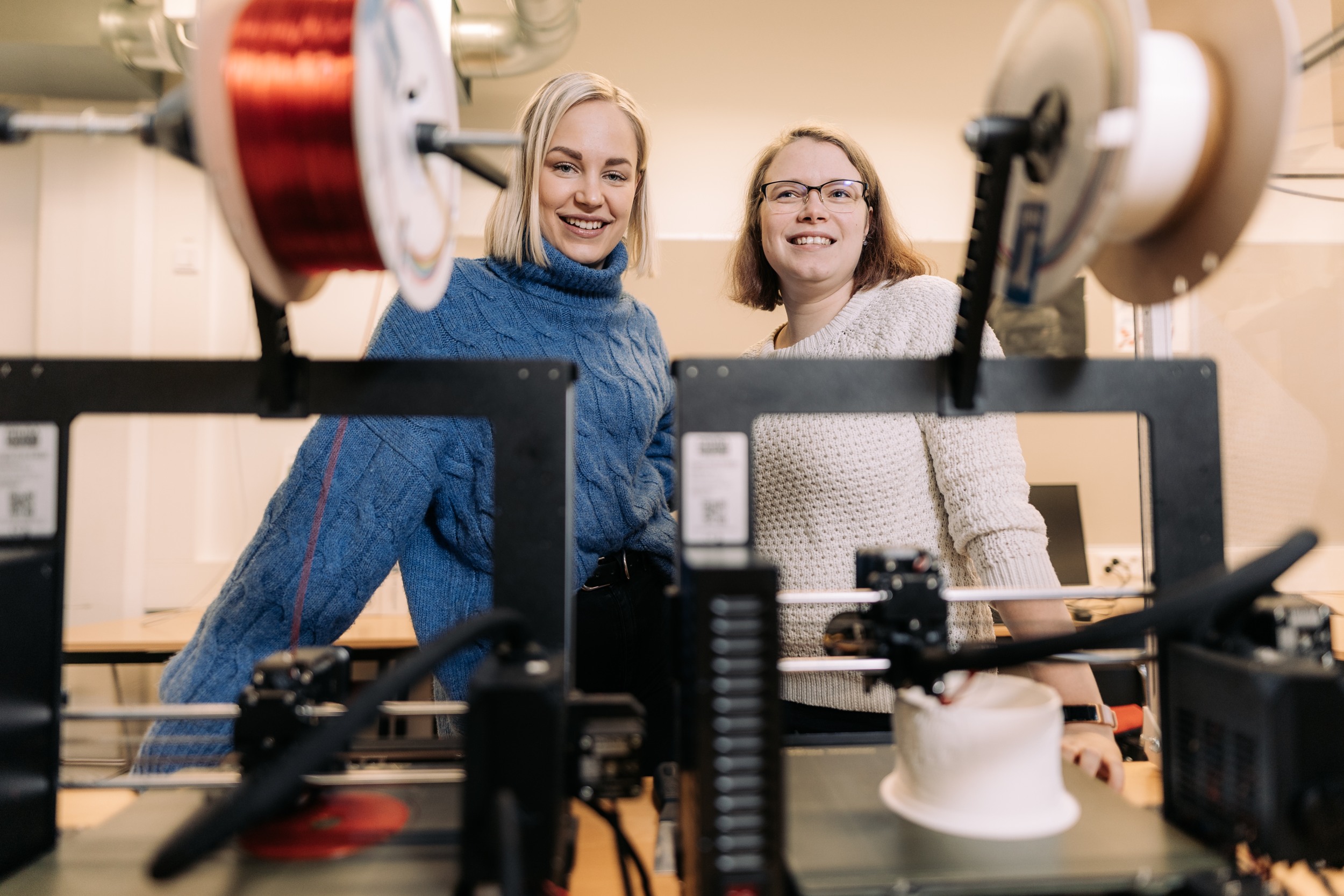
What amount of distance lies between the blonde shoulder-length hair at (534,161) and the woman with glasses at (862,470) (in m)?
0.34

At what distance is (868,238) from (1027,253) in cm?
88

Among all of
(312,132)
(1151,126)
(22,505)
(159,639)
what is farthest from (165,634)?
(1151,126)

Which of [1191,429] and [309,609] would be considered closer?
[1191,429]

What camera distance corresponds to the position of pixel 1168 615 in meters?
0.52

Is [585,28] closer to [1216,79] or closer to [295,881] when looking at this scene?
[1216,79]

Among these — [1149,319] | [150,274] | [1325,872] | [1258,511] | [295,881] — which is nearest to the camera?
[295,881]

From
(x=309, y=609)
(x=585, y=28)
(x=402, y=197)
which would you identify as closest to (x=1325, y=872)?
(x=402, y=197)

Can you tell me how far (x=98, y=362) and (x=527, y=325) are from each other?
0.65 meters

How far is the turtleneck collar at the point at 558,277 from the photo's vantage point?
50.1 inches

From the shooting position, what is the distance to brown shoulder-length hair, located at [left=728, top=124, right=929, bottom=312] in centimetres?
140

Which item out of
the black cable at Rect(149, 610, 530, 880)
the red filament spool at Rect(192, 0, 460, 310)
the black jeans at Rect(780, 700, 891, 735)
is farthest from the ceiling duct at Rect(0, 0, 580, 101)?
the black cable at Rect(149, 610, 530, 880)

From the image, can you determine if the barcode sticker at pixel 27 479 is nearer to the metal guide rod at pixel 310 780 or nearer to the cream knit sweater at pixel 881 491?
the metal guide rod at pixel 310 780

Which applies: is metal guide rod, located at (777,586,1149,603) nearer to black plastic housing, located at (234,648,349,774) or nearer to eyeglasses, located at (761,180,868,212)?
black plastic housing, located at (234,648,349,774)

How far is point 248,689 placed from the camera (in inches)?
23.5
